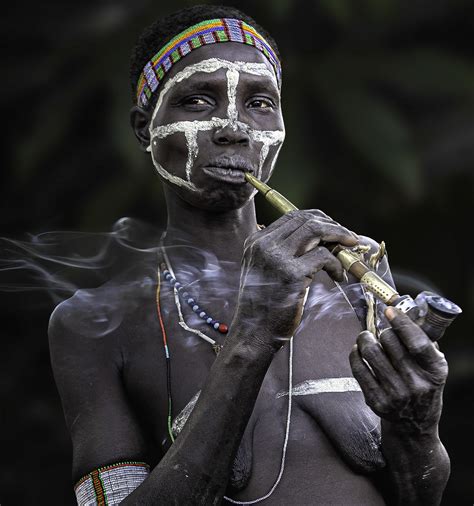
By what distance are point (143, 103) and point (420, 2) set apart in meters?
4.74

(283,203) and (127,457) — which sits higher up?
(283,203)

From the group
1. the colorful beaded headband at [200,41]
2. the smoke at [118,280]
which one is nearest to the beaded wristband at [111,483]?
the smoke at [118,280]

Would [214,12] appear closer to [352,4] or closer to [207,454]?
[207,454]

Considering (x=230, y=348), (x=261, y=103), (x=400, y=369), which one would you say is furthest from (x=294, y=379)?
(x=261, y=103)

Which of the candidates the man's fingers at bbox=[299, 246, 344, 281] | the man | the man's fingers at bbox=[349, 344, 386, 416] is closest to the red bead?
the man

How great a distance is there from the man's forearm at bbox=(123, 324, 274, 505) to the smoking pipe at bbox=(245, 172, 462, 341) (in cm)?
29

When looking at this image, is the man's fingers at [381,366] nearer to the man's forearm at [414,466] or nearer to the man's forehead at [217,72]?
the man's forearm at [414,466]

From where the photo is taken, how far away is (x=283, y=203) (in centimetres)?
307

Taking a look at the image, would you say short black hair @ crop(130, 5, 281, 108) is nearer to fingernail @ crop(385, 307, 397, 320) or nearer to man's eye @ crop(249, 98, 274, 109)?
man's eye @ crop(249, 98, 274, 109)

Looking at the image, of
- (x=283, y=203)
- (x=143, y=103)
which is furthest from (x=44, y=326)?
(x=283, y=203)

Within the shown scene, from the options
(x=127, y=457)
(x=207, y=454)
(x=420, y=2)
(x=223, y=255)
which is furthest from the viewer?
(x=420, y=2)

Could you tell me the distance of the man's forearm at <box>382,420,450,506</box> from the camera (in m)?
3.01

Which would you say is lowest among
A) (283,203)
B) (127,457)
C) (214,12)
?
(127,457)

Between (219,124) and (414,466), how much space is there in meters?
1.05
